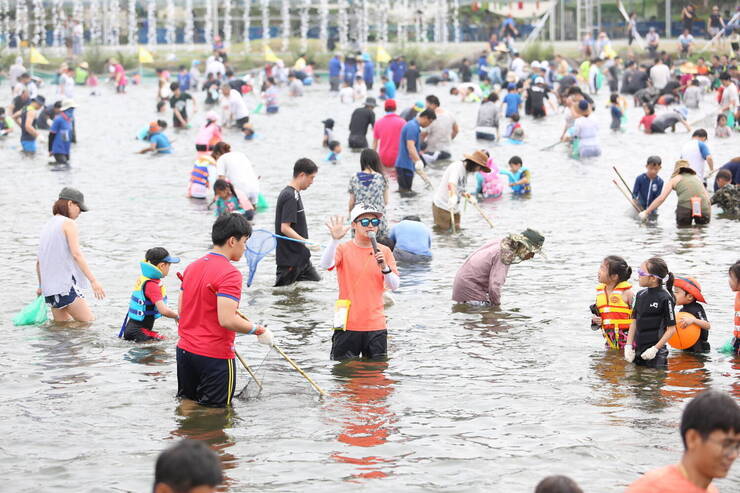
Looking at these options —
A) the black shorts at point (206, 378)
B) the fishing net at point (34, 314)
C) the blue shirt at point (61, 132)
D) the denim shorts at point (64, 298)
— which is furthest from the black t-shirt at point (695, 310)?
the blue shirt at point (61, 132)

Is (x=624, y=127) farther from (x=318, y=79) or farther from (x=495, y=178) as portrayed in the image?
(x=318, y=79)

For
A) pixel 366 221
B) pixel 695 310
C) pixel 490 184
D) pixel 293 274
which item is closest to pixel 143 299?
pixel 366 221

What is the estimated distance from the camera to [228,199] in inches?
644

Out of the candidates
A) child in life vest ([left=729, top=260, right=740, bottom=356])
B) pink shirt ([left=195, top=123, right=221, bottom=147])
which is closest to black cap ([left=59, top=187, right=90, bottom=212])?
child in life vest ([left=729, top=260, right=740, bottom=356])

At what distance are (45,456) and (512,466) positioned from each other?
122 inches

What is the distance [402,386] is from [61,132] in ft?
57.6

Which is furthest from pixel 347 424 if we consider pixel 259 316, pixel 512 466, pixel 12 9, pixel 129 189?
pixel 12 9

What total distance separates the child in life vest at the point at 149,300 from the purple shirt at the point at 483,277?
3092 mm

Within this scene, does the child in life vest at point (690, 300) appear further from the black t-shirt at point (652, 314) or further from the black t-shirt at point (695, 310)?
the black t-shirt at point (652, 314)

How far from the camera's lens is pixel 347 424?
26.6ft

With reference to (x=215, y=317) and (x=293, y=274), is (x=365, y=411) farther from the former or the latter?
(x=293, y=274)

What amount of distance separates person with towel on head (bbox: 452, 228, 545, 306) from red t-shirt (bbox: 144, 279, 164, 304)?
3.29m

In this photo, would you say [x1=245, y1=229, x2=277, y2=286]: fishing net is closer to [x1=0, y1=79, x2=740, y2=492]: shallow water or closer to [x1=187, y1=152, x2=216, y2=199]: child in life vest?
[x1=0, y1=79, x2=740, y2=492]: shallow water

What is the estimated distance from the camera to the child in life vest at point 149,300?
9805mm
